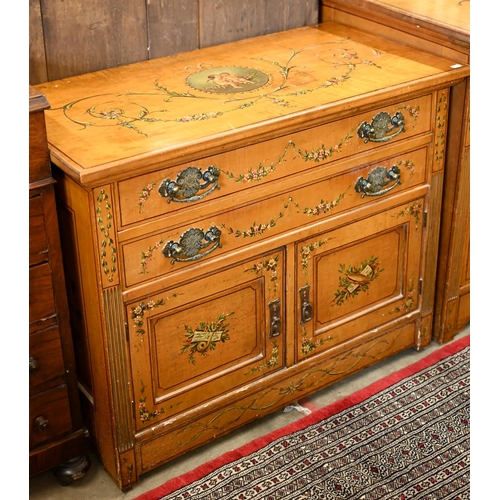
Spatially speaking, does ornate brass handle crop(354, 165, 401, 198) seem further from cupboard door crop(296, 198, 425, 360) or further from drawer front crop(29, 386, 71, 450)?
drawer front crop(29, 386, 71, 450)

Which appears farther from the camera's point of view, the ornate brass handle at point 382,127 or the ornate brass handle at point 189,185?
the ornate brass handle at point 382,127

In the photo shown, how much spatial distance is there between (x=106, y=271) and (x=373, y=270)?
3.16 feet

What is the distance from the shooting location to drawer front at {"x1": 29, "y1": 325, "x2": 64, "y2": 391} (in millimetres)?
1954

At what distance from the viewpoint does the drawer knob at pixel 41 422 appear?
6.71ft

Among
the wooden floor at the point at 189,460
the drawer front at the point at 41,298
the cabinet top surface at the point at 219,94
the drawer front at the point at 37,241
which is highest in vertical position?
the cabinet top surface at the point at 219,94

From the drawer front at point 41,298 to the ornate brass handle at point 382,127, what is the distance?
959 mm

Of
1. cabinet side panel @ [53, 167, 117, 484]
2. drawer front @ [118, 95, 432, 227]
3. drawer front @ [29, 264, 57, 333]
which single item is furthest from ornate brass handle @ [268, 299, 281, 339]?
drawer front @ [29, 264, 57, 333]

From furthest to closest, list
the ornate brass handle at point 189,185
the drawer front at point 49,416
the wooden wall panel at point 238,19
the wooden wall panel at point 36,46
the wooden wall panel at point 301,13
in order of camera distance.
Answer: the wooden wall panel at point 301,13 → the wooden wall panel at point 238,19 → the wooden wall panel at point 36,46 → the drawer front at point 49,416 → the ornate brass handle at point 189,185

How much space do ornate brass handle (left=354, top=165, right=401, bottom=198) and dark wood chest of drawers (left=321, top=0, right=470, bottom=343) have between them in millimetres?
256

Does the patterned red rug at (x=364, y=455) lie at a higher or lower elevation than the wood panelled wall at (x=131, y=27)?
lower

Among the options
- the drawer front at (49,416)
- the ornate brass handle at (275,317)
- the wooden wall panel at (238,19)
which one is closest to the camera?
the drawer front at (49,416)

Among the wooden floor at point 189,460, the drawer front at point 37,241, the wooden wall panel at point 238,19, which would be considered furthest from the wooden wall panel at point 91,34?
the wooden floor at point 189,460

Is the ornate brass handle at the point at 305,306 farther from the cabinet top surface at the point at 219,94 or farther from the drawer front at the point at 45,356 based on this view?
the drawer front at the point at 45,356
